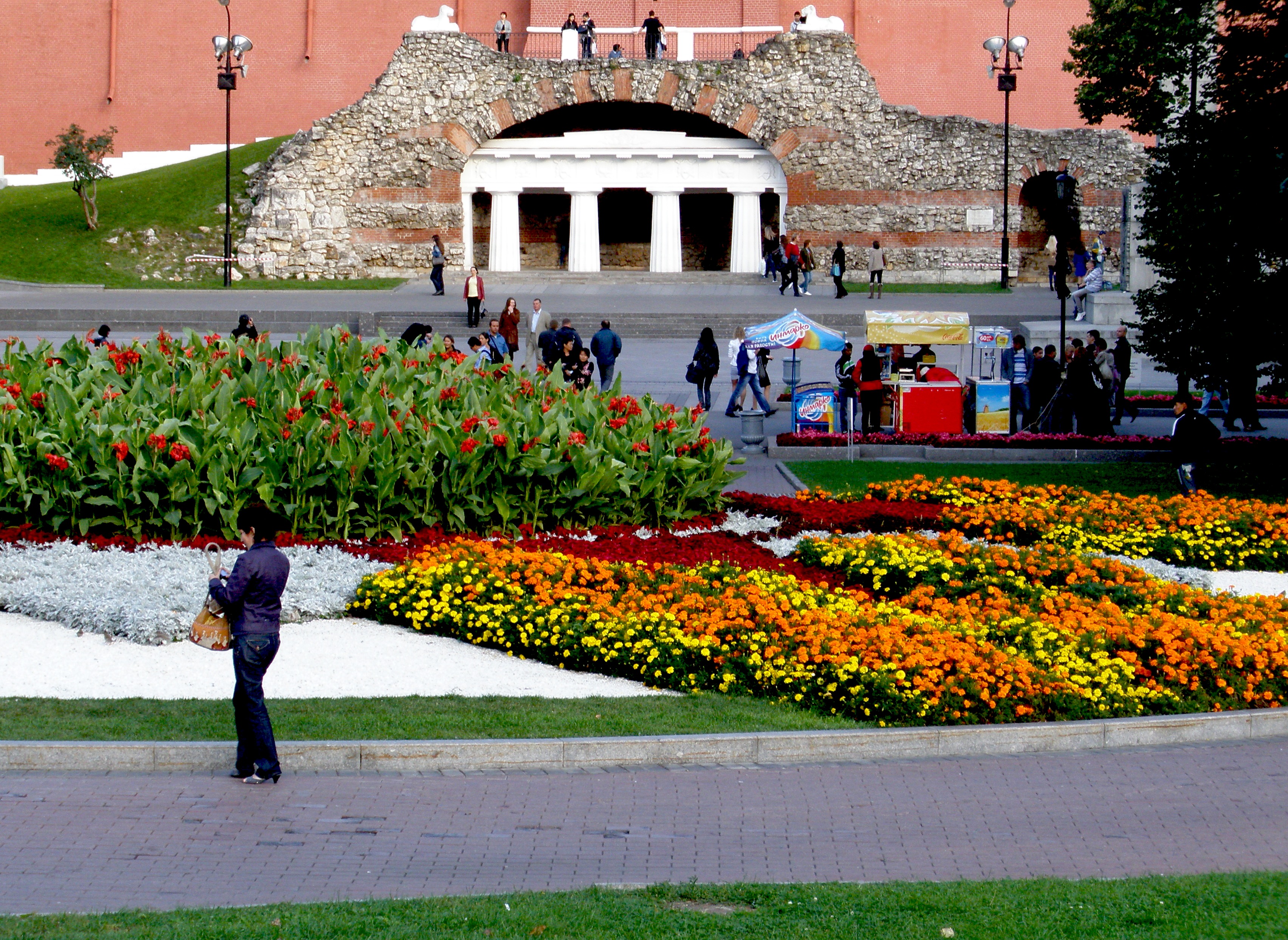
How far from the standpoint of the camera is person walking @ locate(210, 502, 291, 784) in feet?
25.2

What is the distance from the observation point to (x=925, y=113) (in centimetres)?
4325

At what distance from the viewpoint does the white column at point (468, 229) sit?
42562mm

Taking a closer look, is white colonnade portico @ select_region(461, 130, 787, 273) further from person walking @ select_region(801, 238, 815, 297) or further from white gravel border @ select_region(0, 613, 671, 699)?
white gravel border @ select_region(0, 613, 671, 699)

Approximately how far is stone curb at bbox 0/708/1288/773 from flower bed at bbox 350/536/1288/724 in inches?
11.4

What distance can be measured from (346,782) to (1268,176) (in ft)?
41.2

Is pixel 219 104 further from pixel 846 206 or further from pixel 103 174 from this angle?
pixel 846 206

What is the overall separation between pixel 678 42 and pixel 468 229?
315 inches

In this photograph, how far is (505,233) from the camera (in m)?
43.2

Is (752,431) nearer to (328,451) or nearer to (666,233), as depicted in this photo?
(328,451)

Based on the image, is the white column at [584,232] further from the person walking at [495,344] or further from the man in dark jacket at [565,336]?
the person walking at [495,344]

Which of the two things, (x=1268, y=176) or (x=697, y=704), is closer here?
(x=697, y=704)

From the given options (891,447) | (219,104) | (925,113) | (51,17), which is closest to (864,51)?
(925,113)

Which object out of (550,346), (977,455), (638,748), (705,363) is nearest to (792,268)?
(550,346)

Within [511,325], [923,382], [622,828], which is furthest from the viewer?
[511,325]
